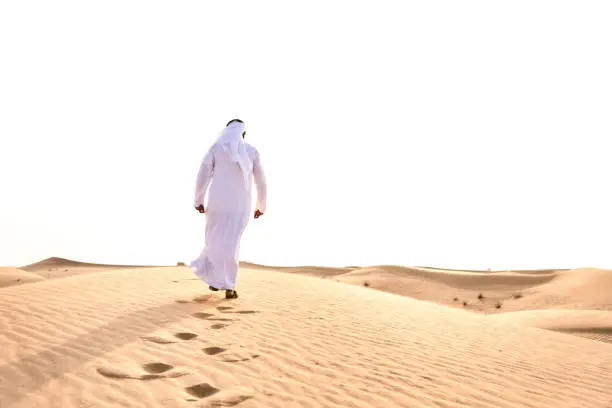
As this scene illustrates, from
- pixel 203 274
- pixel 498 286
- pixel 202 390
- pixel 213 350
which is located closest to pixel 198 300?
pixel 203 274

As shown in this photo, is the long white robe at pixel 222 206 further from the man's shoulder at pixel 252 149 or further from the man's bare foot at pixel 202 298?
the man's bare foot at pixel 202 298

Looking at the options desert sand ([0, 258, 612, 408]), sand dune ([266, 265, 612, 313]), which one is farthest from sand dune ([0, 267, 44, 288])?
desert sand ([0, 258, 612, 408])

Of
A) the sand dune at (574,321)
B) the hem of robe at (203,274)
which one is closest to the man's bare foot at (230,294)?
the hem of robe at (203,274)

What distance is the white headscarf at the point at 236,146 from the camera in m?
8.32

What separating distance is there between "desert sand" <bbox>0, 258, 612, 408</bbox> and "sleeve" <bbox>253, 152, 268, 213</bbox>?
1.46 metres

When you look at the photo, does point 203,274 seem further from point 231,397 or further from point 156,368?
point 231,397

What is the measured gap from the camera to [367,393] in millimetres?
4805

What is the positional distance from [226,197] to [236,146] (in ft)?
2.63

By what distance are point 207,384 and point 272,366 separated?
85 cm

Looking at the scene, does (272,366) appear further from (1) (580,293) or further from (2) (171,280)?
(1) (580,293)

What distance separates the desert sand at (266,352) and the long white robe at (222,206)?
648 millimetres

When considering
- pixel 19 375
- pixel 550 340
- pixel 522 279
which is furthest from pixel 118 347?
pixel 522 279

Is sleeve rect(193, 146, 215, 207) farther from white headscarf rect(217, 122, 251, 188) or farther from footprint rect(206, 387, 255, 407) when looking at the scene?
footprint rect(206, 387, 255, 407)

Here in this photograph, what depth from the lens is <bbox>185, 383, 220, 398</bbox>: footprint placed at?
438 cm
